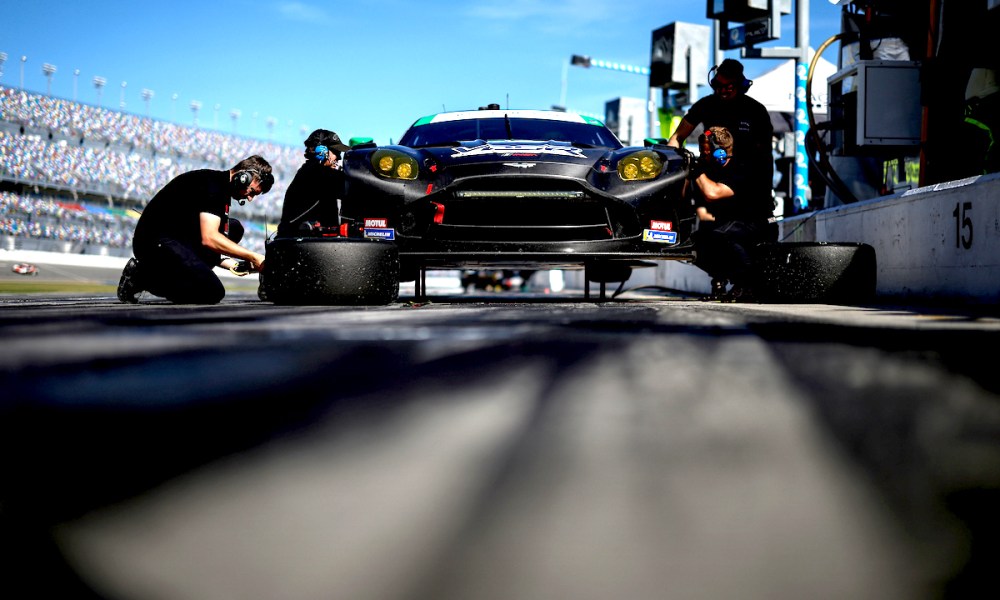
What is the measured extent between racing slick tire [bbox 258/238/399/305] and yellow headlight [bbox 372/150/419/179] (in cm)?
70

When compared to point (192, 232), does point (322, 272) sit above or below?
below

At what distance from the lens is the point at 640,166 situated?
442 cm

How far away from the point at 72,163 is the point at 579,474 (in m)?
47.0

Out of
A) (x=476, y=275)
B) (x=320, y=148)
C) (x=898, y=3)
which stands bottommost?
(x=476, y=275)

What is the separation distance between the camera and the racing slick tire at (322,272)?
11.8 ft

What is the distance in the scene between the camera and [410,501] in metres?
0.71

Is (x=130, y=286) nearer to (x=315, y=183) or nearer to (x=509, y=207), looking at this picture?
(x=315, y=183)

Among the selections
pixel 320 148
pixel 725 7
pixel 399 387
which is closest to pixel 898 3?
pixel 725 7

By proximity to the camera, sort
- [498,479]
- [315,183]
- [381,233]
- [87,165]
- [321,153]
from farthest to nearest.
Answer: [87,165], [315,183], [321,153], [381,233], [498,479]

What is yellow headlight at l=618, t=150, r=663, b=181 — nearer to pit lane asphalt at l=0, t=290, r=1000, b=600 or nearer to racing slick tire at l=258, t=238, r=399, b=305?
racing slick tire at l=258, t=238, r=399, b=305

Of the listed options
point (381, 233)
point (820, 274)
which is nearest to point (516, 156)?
point (381, 233)

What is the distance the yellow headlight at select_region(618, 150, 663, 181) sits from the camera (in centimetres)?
439

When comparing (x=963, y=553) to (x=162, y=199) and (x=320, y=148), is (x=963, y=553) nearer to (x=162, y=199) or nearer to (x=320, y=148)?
(x=162, y=199)

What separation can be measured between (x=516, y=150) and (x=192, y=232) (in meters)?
2.40
